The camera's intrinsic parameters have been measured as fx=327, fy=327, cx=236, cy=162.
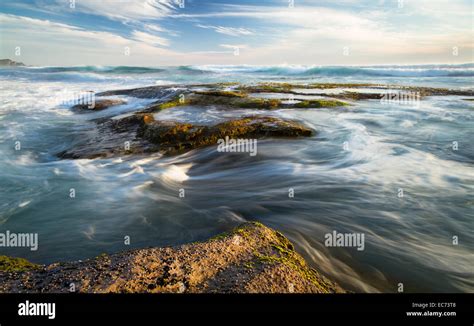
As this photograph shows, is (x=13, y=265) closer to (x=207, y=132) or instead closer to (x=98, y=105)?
(x=207, y=132)

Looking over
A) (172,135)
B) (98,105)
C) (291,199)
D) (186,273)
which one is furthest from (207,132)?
(98,105)

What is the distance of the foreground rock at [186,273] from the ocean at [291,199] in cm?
107

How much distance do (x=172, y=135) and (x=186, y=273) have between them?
7674 mm

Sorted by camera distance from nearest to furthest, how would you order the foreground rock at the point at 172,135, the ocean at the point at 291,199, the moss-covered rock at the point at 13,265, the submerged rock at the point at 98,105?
the moss-covered rock at the point at 13,265 → the ocean at the point at 291,199 → the foreground rock at the point at 172,135 → the submerged rock at the point at 98,105

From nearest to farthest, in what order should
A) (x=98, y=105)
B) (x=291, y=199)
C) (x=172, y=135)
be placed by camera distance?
(x=291, y=199) → (x=172, y=135) → (x=98, y=105)

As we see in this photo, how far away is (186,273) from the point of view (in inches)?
119

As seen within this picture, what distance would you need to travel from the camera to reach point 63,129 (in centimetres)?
1356

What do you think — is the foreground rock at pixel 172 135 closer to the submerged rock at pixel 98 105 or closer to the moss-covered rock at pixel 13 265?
the moss-covered rock at pixel 13 265

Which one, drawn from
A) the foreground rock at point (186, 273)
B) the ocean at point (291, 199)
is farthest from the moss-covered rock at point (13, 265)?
the ocean at point (291, 199)

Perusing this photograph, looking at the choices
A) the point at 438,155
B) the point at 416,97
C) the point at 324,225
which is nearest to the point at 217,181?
the point at 324,225

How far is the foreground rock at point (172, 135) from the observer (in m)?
9.73

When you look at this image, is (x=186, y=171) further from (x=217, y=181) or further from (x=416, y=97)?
(x=416, y=97)
